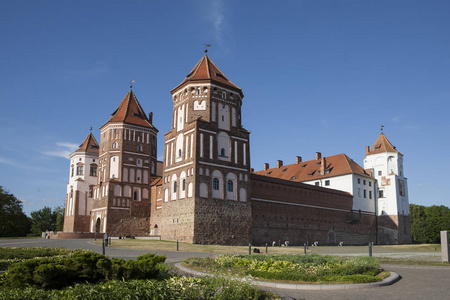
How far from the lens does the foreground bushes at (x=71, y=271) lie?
8.59 m

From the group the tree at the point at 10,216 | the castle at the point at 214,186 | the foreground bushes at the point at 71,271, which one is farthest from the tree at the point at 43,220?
the foreground bushes at the point at 71,271

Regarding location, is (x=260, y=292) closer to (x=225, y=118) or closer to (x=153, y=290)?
(x=153, y=290)

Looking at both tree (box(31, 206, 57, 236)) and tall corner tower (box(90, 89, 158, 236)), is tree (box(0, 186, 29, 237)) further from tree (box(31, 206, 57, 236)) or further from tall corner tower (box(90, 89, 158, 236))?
tree (box(31, 206, 57, 236))

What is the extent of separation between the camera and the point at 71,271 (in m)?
9.23

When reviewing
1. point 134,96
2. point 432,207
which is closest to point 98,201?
point 134,96

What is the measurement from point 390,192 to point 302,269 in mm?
60824

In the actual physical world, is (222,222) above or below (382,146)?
below

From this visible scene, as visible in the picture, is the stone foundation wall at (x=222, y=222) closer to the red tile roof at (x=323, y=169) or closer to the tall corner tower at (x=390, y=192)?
the red tile roof at (x=323, y=169)

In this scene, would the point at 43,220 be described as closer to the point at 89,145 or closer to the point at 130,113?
the point at 89,145

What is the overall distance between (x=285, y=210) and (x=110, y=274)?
4471cm

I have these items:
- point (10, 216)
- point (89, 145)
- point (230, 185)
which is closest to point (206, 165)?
point (230, 185)

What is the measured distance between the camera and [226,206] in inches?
1688

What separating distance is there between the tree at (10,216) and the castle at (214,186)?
323 inches

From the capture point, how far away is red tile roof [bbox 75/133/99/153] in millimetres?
63947
